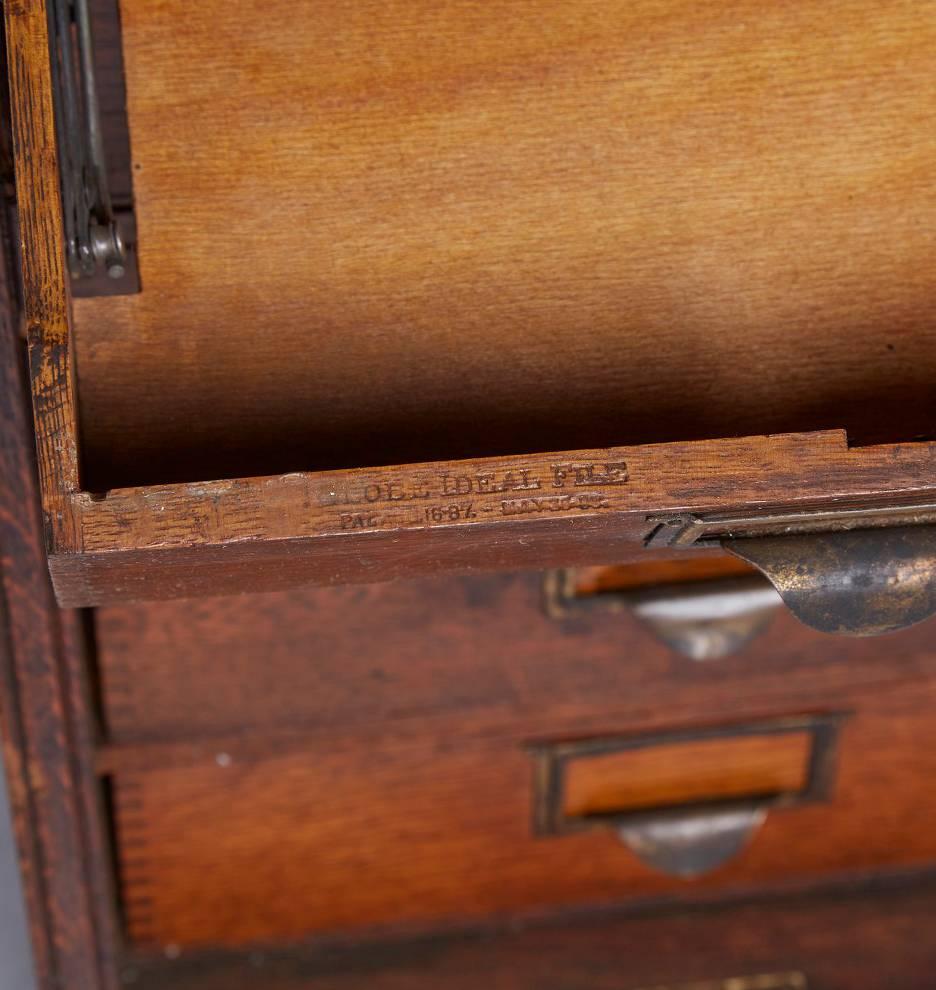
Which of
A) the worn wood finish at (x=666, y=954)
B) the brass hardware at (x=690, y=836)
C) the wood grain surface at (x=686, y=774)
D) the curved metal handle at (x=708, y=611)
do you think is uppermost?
the curved metal handle at (x=708, y=611)

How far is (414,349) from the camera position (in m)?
0.56

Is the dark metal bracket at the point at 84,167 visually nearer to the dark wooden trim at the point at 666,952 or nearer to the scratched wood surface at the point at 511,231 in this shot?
the scratched wood surface at the point at 511,231

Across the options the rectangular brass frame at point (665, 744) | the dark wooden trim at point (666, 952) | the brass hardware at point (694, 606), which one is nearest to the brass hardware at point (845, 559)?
the brass hardware at point (694, 606)

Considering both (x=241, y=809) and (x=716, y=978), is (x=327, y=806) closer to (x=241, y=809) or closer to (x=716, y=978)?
(x=241, y=809)

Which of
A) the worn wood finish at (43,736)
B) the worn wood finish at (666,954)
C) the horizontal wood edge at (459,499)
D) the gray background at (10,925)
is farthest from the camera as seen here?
the gray background at (10,925)

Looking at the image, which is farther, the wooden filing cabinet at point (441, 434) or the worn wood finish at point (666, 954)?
the worn wood finish at point (666, 954)

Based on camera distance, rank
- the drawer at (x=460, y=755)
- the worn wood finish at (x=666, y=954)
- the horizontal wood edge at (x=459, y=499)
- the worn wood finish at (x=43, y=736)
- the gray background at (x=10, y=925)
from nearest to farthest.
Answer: the horizontal wood edge at (x=459, y=499), the worn wood finish at (x=43, y=736), the drawer at (x=460, y=755), the worn wood finish at (x=666, y=954), the gray background at (x=10, y=925)

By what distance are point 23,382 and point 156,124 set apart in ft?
0.50

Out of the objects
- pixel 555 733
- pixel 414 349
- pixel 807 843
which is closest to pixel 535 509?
pixel 414 349

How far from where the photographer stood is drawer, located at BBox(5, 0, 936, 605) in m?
0.56

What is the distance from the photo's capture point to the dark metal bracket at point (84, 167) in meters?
0.53

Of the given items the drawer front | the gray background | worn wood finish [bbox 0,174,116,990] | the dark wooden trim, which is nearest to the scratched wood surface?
worn wood finish [bbox 0,174,116,990]

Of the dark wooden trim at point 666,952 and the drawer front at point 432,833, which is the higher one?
the drawer front at point 432,833

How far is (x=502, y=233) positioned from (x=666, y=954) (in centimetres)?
56
